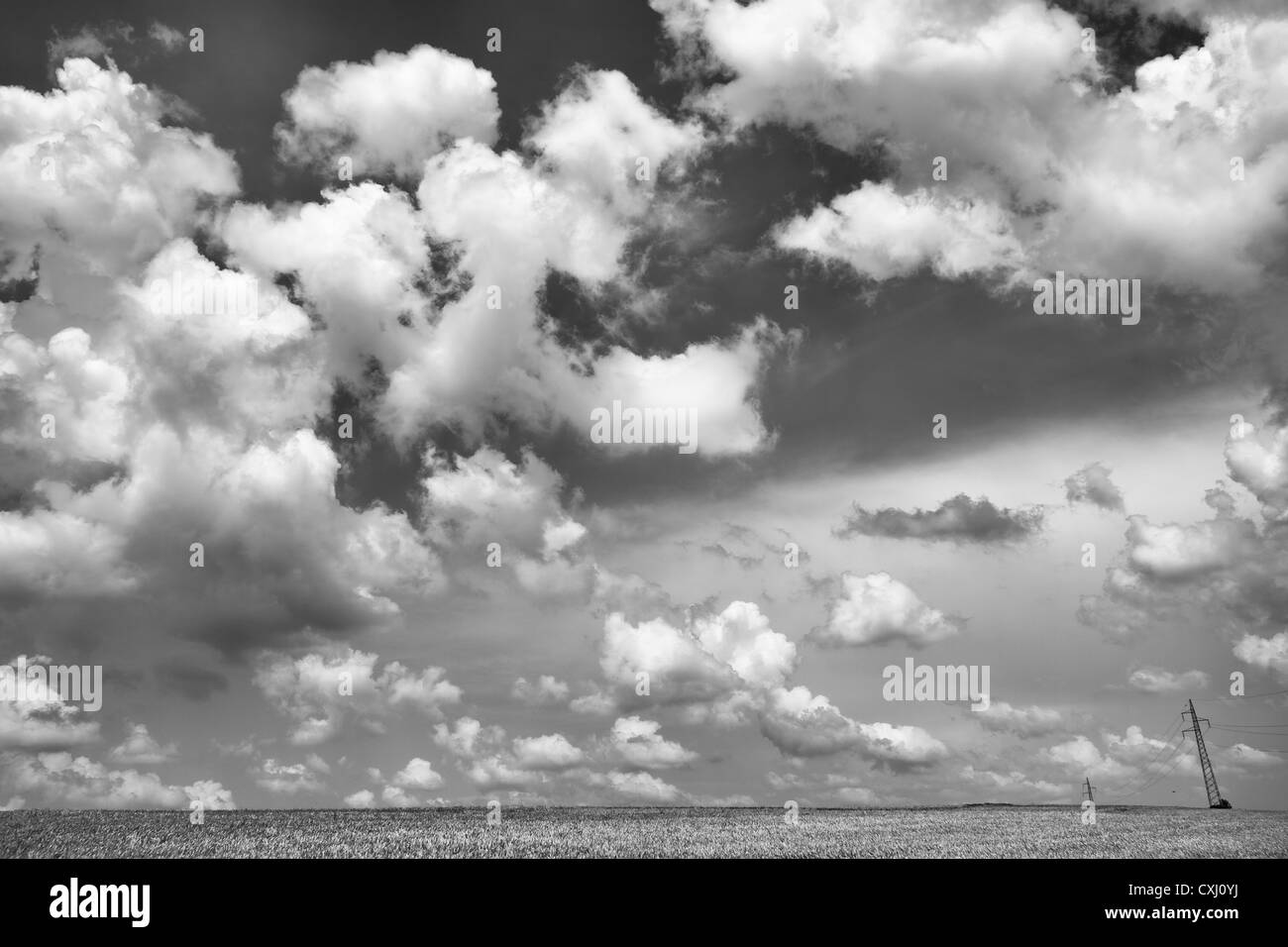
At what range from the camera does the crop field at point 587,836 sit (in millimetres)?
39281

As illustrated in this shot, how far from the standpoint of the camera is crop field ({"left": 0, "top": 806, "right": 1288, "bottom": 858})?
129 ft

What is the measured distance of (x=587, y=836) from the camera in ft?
150
